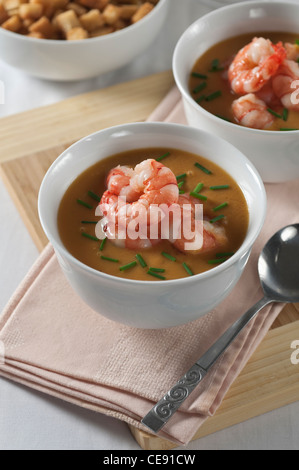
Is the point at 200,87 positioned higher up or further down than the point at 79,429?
higher up

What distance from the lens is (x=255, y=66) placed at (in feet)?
6.31

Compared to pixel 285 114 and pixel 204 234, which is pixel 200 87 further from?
pixel 204 234

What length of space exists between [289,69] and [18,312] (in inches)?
38.3

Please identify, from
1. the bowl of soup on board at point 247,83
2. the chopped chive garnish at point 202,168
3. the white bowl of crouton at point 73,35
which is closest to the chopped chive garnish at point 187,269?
the chopped chive garnish at point 202,168

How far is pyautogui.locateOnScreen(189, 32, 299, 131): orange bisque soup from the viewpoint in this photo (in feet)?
6.15

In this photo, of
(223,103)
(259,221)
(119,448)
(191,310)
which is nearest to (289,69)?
(223,103)

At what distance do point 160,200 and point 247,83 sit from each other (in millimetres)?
580

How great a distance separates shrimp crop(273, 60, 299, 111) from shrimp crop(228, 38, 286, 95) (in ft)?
0.07

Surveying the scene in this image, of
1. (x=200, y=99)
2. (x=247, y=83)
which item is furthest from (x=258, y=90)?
(x=200, y=99)

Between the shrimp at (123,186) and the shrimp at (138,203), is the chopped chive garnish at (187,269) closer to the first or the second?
the shrimp at (138,203)

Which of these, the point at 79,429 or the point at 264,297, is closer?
the point at 79,429

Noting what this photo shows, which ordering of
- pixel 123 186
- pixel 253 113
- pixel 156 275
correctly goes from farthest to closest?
pixel 253 113 → pixel 123 186 → pixel 156 275

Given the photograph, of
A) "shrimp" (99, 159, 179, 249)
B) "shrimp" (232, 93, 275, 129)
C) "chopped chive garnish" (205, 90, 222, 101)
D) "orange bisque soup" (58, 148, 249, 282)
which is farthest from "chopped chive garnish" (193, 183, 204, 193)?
"chopped chive garnish" (205, 90, 222, 101)

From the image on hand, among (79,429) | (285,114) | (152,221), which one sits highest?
(152,221)
